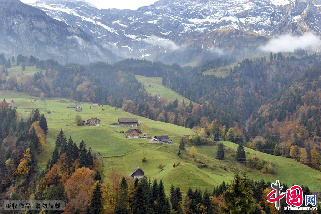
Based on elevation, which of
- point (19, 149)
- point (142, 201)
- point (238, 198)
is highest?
point (238, 198)

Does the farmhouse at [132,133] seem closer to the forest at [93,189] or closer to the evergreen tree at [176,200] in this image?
the forest at [93,189]

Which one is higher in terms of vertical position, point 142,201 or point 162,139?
point 162,139

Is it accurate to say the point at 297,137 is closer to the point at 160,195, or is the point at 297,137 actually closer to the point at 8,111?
the point at 160,195

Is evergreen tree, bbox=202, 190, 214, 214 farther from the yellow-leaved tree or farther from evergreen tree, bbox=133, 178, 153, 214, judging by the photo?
the yellow-leaved tree

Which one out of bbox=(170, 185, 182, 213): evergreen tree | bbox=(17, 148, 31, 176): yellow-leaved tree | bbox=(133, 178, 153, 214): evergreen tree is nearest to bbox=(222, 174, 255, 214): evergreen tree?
bbox=(133, 178, 153, 214): evergreen tree

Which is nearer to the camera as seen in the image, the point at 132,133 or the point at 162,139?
the point at 162,139

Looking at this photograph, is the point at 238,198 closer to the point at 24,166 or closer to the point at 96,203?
the point at 96,203

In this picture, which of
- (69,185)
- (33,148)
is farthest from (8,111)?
(69,185)

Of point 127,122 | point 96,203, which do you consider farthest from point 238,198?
point 127,122
